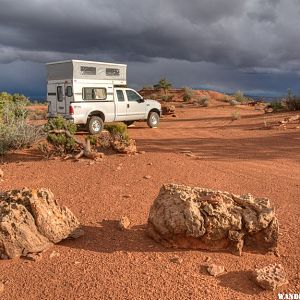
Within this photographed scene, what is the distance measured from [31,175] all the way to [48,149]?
6.29 ft

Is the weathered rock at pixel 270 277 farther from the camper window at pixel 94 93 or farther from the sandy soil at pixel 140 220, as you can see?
the camper window at pixel 94 93

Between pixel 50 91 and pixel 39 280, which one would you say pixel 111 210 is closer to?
pixel 39 280

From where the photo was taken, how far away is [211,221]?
15.6 ft

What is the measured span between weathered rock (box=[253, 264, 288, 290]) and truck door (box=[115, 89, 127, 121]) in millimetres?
13577

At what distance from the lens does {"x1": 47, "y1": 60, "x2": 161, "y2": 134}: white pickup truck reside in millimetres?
15758

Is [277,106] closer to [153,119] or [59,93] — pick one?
[153,119]

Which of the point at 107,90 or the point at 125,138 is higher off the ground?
the point at 107,90

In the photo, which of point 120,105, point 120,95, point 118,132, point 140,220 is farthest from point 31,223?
point 120,95

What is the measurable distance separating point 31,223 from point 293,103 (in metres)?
19.5

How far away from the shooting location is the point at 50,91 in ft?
55.0

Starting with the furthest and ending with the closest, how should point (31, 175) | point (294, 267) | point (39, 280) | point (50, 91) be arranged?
1. point (50, 91)
2. point (31, 175)
3. point (294, 267)
4. point (39, 280)

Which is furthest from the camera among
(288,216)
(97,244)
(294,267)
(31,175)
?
(31,175)

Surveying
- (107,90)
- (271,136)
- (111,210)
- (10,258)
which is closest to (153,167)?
(111,210)

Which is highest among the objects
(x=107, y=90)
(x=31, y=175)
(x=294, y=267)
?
(x=107, y=90)
